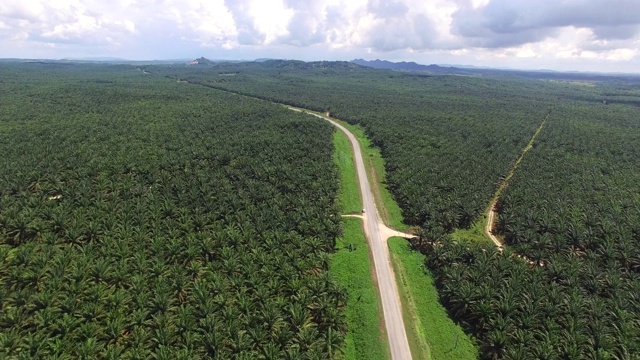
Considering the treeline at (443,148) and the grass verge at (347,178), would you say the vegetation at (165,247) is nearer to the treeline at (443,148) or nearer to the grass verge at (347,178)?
the grass verge at (347,178)

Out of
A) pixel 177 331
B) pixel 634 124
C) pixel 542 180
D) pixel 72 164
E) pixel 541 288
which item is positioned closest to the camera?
pixel 177 331

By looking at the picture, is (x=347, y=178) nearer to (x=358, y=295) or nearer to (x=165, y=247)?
(x=358, y=295)

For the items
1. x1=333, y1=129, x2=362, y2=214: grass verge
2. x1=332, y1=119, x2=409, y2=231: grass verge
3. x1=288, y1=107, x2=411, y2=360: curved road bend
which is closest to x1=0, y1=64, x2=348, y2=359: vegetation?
x1=333, y1=129, x2=362, y2=214: grass verge

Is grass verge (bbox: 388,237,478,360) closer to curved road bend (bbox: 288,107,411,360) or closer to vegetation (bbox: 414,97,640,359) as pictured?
curved road bend (bbox: 288,107,411,360)

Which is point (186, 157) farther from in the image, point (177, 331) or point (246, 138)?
point (177, 331)

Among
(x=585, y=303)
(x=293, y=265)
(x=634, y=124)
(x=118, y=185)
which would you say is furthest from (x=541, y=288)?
(x=634, y=124)

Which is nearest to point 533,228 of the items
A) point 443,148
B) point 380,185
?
point 380,185

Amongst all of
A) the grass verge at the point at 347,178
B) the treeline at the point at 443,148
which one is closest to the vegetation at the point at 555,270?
the treeline at the point at 443,148
